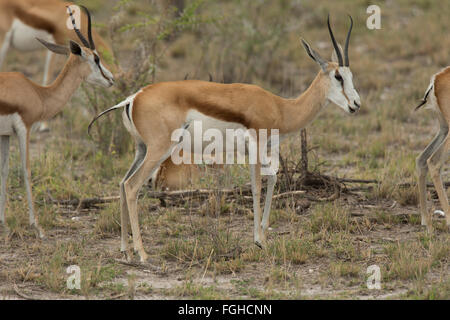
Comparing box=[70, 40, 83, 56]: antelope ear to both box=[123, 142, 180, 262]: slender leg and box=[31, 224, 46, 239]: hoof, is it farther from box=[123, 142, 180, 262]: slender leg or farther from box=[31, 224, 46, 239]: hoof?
box=[31, 224, 46, 239]: hoof

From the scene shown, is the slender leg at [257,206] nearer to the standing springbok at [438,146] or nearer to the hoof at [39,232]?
the standing springbok at [438,146]

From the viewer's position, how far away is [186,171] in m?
7.61

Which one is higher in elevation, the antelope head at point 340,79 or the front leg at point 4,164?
the antelope head at point 340,79

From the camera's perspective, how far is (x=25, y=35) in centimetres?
853

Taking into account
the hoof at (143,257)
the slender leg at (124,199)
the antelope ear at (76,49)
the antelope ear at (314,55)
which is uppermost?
the antelope ear at (76,49)

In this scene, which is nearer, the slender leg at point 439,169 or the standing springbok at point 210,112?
the standing springbok at point 210,112

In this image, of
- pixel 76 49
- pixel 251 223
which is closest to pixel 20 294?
pixel 76 49

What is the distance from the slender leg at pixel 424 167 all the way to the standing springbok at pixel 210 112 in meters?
1.09

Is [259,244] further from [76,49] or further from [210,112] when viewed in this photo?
[76,49]

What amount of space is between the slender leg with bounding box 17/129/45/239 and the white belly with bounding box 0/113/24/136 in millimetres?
71

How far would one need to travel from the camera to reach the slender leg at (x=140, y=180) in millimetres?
5699

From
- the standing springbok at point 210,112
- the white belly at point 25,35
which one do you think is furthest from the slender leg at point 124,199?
the white belly at point 25,35

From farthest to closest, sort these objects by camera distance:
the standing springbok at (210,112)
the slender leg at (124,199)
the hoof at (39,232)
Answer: the hoof at (39,232) < the slender leg at (124,199) < the standing springbok at (210,112)
